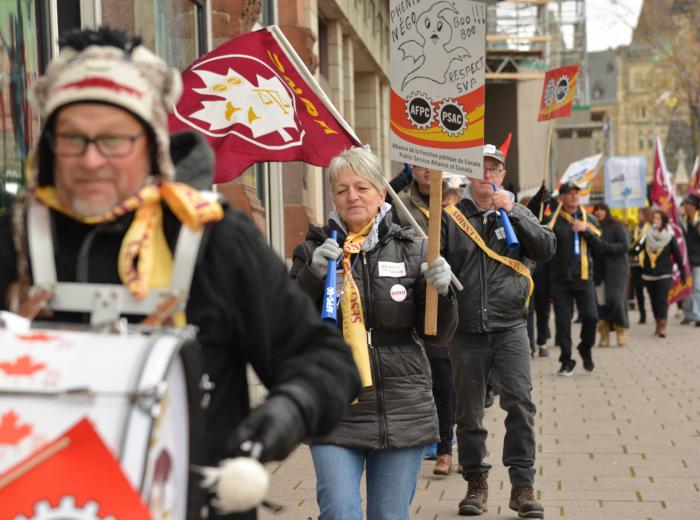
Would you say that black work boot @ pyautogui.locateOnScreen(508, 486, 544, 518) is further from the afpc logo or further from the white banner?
the afpc logo

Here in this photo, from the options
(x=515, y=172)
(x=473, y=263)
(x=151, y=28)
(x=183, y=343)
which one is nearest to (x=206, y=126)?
(x=473, y=263)

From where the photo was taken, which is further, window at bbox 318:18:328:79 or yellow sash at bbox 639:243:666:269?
yellow sash at bbox 639:243:666:269

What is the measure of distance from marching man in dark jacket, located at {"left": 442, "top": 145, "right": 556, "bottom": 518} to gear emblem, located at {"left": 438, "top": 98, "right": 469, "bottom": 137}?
1.05m

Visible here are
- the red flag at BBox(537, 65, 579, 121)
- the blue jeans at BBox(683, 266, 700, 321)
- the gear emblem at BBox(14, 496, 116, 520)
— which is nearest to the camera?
the gear emblem at BBox(14, 496, 116, 520)

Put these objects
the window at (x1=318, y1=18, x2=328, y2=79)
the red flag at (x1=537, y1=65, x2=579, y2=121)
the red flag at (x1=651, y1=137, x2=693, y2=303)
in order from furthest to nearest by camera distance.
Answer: the red flag at (x1=651, y1=137, x2=693, y2=303) → the window at (x1=318, y1=18, x2=328, y2=79) → the red flag at (x1=537, y1=65, x2=579, y2=121)

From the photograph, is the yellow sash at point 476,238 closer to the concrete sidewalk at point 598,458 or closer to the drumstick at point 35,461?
the concrete sidewalk at point 598,458

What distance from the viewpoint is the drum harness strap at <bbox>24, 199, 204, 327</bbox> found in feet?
8.42

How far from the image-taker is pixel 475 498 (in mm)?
7434

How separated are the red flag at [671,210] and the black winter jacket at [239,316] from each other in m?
19.1

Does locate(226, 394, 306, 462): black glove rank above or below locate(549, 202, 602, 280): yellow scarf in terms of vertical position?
above

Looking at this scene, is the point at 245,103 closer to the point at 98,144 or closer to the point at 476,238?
the point at 476,238

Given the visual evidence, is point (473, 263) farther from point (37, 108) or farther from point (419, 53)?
point (37, 108)

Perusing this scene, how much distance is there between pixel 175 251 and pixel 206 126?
4223 mm

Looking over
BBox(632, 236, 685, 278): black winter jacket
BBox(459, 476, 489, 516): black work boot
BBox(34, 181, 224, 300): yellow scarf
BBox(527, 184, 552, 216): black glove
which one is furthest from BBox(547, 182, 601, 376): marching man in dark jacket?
BBox(34, 181, 224, 300): yellow scarf
